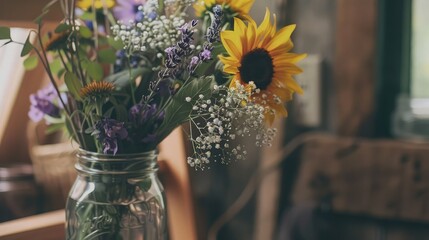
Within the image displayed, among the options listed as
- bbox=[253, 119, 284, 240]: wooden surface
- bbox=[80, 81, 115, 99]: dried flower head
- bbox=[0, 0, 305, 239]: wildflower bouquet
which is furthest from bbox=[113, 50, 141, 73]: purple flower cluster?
bbox=[253, 119, 284, 240]: wooden surface

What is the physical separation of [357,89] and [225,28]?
76 cm

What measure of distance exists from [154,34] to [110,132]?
132 mm

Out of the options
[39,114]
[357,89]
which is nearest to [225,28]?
[39,114]

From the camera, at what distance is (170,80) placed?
0.67 m

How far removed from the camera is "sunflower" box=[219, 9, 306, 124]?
0.59 metres

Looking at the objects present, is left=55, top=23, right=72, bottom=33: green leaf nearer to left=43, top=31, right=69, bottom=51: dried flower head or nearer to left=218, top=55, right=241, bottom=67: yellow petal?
left=43, top=31, right=69, bottom=51: dried flower head

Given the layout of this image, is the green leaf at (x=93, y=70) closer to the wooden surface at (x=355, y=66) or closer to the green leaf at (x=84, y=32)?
the green leaf at (x=84, y=32)

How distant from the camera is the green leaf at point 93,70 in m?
0.73

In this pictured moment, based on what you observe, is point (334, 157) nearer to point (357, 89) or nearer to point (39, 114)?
point (357, 89)

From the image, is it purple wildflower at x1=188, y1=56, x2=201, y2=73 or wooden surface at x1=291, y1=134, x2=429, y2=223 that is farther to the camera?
wooden surface at x1=291, y1=134, x2=429, y2=223

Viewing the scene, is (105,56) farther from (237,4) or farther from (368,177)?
(368,177)

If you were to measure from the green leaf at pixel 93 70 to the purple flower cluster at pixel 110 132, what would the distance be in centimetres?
11

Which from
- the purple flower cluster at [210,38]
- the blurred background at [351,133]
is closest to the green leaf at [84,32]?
the purple flower cluster at [210,38]

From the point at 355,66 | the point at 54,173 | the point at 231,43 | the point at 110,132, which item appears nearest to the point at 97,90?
the point at 110,132
